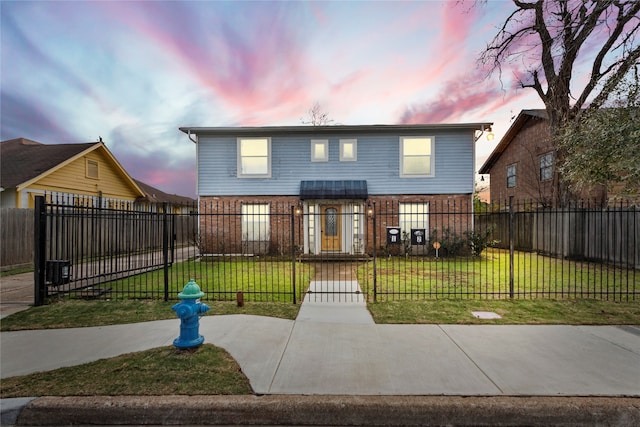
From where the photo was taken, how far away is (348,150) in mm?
14695

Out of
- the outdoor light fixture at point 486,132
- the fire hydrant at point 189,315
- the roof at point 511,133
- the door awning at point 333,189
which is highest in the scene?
the roof at point 511,133

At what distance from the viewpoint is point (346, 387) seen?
3.32 metres

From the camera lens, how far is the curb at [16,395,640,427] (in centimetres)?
297

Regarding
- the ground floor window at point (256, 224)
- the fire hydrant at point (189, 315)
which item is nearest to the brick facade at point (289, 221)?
the ground floor window at point (256, 224)

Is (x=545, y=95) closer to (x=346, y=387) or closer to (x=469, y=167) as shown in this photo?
(x=469, y=167)

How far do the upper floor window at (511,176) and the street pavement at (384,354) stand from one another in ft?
63.5

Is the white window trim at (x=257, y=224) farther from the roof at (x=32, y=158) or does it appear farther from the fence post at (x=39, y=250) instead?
the roof at (x=32, y=158)

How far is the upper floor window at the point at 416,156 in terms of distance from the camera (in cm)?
1453

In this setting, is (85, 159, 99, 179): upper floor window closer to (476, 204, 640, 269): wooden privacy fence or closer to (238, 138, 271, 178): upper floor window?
(238, 138, 271, 178): upper floor window

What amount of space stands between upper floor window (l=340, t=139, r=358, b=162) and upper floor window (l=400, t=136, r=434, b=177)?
2164mm

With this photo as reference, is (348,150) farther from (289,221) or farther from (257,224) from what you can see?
(257,224)

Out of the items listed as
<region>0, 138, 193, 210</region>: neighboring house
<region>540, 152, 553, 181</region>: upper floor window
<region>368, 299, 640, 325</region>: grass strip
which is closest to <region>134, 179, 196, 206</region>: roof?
<region>0, 138, 193, 210</region>: neighboring house

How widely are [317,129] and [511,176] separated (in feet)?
52.4

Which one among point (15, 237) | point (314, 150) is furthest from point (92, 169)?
point (314, 150)
